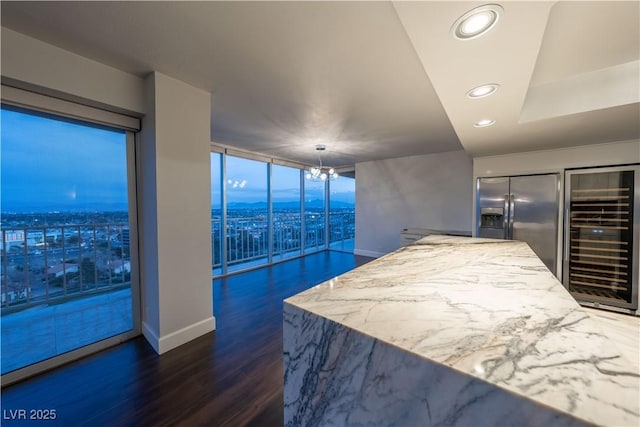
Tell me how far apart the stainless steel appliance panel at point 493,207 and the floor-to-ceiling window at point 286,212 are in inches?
144

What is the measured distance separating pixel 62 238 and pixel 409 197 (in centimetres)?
518

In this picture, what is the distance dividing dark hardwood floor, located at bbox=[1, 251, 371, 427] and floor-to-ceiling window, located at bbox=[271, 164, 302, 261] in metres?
3.07

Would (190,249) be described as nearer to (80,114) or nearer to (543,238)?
(80,114)

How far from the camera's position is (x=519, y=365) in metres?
0.56

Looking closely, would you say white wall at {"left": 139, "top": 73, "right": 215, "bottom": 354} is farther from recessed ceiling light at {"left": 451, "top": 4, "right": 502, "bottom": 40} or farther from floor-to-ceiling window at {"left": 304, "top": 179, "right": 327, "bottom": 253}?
floor-to-ceiling window at {"left": 304, "top": 179, "right": 327, "bottom": 253}

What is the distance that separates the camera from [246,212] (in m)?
4.98

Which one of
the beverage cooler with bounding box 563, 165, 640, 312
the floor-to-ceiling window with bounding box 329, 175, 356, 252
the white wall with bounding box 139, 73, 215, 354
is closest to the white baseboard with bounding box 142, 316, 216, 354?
the white wall with bounding box 139, 73, 215, 354

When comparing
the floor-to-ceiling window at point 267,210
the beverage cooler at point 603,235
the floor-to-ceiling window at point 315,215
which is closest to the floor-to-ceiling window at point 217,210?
the floor-to-ceiling window at point 267,210

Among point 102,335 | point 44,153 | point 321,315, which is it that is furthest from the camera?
point 102,335

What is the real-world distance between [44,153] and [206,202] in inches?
47.2

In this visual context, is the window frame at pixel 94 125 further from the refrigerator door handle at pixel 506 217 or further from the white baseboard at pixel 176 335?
the refrigerator door handle at pixel 506 217

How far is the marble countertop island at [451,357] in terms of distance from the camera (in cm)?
48

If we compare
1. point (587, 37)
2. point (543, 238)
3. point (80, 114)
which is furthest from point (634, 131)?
point (80, 114)

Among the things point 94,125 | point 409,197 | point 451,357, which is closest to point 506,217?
point 409,197
